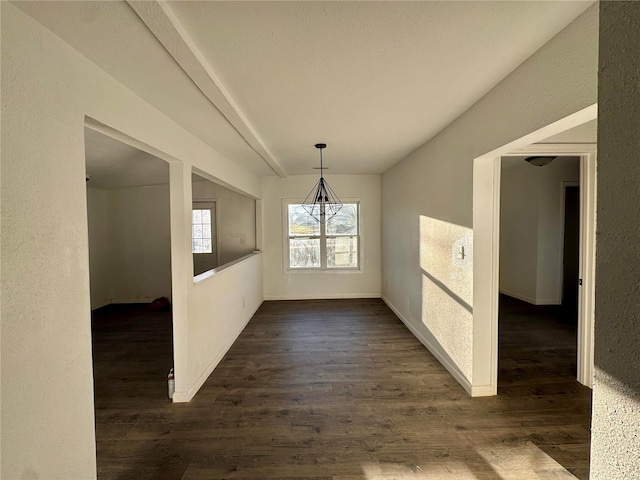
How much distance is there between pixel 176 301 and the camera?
236 cm

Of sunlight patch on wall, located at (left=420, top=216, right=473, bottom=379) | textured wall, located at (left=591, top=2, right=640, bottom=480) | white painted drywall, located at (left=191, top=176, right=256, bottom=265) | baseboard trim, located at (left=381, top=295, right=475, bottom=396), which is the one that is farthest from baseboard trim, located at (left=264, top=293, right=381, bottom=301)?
textured wall, located at (left=591, top=2, right=640, bottom=480)

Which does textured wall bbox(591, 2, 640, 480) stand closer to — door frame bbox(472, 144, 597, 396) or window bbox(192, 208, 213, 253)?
door frame bbox(472, 144, 597, 396)

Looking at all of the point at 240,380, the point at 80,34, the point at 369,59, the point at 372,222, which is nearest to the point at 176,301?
the point at 240,380

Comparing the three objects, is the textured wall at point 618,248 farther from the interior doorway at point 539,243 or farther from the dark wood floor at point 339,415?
the interior doorway at point 539,243

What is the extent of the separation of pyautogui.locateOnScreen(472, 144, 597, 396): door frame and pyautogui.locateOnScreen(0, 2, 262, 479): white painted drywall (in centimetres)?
256

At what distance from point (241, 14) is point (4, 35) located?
0.84 metres

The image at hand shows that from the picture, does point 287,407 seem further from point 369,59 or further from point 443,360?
point 369,59

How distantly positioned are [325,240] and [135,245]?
141 inches

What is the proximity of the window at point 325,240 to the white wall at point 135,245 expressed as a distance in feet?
7.67

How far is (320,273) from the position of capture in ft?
18.2

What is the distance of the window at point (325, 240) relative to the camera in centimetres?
553

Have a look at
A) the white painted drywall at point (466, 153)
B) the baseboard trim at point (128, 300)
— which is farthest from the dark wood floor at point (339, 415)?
the baseboard trim at point (128, 300)

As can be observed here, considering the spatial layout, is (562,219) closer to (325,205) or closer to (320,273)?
(325,205)

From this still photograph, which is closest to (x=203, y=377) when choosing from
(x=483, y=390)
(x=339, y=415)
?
(x=339, y=415)
